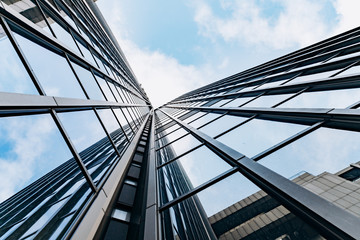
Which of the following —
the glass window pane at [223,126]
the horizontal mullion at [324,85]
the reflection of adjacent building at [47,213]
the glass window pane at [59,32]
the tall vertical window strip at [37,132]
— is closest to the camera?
the tall vertical window strip at [37,132]

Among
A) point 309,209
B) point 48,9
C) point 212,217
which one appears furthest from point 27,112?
point 48,9

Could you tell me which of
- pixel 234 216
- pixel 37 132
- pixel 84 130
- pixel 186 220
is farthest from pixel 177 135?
pixel 37 132

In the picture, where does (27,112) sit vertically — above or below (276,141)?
above

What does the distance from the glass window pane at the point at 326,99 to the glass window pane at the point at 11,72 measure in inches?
262

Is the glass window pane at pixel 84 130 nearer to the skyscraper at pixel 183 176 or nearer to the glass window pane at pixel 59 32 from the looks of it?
the skyscraper at pixel 183 176

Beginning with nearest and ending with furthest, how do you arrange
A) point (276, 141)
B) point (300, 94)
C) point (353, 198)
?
point (353, 198) < point (276, 141) < point (300, 94)

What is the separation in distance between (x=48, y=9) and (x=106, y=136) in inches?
218

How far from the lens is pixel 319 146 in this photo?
4.11 metres

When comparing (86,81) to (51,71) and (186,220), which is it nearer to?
(51,71)

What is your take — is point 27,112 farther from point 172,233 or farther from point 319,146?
point 319,146

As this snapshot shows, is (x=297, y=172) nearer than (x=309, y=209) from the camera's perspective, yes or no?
No

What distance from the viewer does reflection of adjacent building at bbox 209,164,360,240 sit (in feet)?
8.93

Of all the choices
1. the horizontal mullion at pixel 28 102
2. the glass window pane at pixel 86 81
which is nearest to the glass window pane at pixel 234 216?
the horizontal mullion at pixel 28 102

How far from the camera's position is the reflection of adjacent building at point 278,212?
272 centimetres
